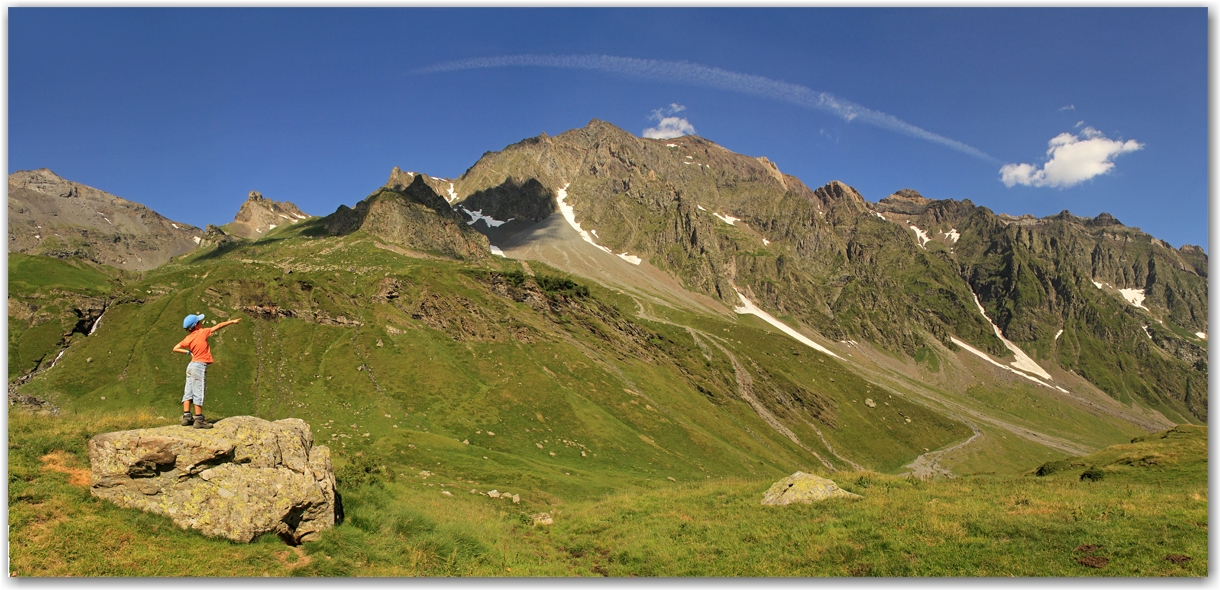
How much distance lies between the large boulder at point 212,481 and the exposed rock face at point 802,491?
18.8 m

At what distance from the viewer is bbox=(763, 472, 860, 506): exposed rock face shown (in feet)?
79.0

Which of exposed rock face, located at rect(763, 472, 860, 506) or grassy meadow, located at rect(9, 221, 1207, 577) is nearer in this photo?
grassy meadow, located at rect(9, 221, 1207, 577)


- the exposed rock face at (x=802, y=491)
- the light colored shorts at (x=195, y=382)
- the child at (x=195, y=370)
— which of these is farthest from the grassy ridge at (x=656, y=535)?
the light colored shorts at (x=195, y=382)

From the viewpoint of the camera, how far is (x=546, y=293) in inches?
4670

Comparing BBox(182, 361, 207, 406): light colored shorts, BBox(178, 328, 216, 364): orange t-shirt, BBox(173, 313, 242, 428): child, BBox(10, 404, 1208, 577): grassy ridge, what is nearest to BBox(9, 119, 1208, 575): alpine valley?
BBox(10, 404, 1208, 577): grassy ridge

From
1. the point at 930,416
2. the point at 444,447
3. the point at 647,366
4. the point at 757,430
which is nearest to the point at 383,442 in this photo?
the point at 444,447

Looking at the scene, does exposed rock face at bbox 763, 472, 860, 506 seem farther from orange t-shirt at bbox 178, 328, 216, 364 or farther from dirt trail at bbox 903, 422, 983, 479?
dirt trail at bbox 903, 422, 983, 479

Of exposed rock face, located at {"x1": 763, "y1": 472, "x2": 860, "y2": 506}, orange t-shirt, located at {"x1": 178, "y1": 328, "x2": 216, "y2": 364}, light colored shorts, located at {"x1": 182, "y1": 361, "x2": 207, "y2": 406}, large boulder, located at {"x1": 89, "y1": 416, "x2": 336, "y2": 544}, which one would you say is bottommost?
exposed rock face, located at {"x1": 763, "y1": 472, "x2": 860, "y2": 506}

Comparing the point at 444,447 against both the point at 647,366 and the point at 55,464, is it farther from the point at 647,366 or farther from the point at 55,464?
the point at 647,366

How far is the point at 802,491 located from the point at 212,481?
74.7ft

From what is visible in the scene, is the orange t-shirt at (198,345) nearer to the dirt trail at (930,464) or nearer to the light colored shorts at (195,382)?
the light colored shorts at (195,382)

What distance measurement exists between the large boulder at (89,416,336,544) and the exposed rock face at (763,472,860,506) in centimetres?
1878

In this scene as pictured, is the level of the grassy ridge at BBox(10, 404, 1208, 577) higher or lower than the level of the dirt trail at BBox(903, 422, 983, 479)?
higher

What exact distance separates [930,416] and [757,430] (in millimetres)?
92691
